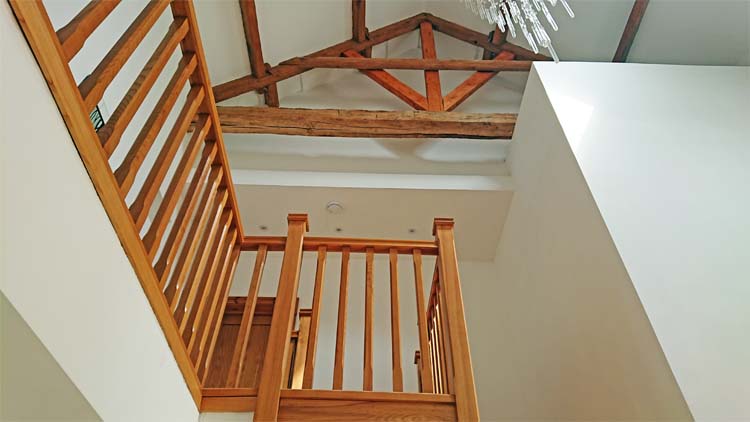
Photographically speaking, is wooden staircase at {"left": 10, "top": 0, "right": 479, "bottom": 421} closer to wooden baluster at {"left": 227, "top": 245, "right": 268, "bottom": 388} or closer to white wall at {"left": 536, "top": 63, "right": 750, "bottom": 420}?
wooden baluster at {"left": 227, "top": 245, "right": 268, "bottom": 388}

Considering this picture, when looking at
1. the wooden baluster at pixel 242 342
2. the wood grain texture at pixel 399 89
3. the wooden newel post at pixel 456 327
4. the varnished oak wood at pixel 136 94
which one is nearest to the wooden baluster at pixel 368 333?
the wooden newel post at pixel 456 327

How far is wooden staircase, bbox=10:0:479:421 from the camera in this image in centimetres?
141

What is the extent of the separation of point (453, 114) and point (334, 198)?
1367 millimetres

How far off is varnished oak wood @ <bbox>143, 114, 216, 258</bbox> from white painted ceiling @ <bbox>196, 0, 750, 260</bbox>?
2426mm

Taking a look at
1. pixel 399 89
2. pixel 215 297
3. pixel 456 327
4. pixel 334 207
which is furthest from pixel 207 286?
pixel 399 89

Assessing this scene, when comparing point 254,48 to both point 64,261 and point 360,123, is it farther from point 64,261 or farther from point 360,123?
point 64,261

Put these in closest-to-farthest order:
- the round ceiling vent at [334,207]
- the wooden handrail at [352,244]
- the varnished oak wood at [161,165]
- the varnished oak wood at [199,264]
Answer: the varnished oak wood at [161,165] → the varnished oak wood at [199,264] → the wooden handrail at [352,244] → the round ceiling vent at [334,207]

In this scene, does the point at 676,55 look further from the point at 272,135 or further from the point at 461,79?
the point at 272,135

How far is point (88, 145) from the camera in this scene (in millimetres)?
1348

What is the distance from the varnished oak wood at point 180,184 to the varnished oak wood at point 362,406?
85 centimetres

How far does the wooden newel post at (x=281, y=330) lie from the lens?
2086 mm

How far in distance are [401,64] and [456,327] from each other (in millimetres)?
3633

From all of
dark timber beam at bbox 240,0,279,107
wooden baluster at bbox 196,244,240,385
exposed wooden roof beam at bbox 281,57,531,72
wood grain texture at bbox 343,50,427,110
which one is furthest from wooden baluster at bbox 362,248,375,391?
exposed wooden roof beam at bbox 281,57,531,72

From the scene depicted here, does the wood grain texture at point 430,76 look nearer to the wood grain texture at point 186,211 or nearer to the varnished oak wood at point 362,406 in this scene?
the wood grain texture at point 186,211
